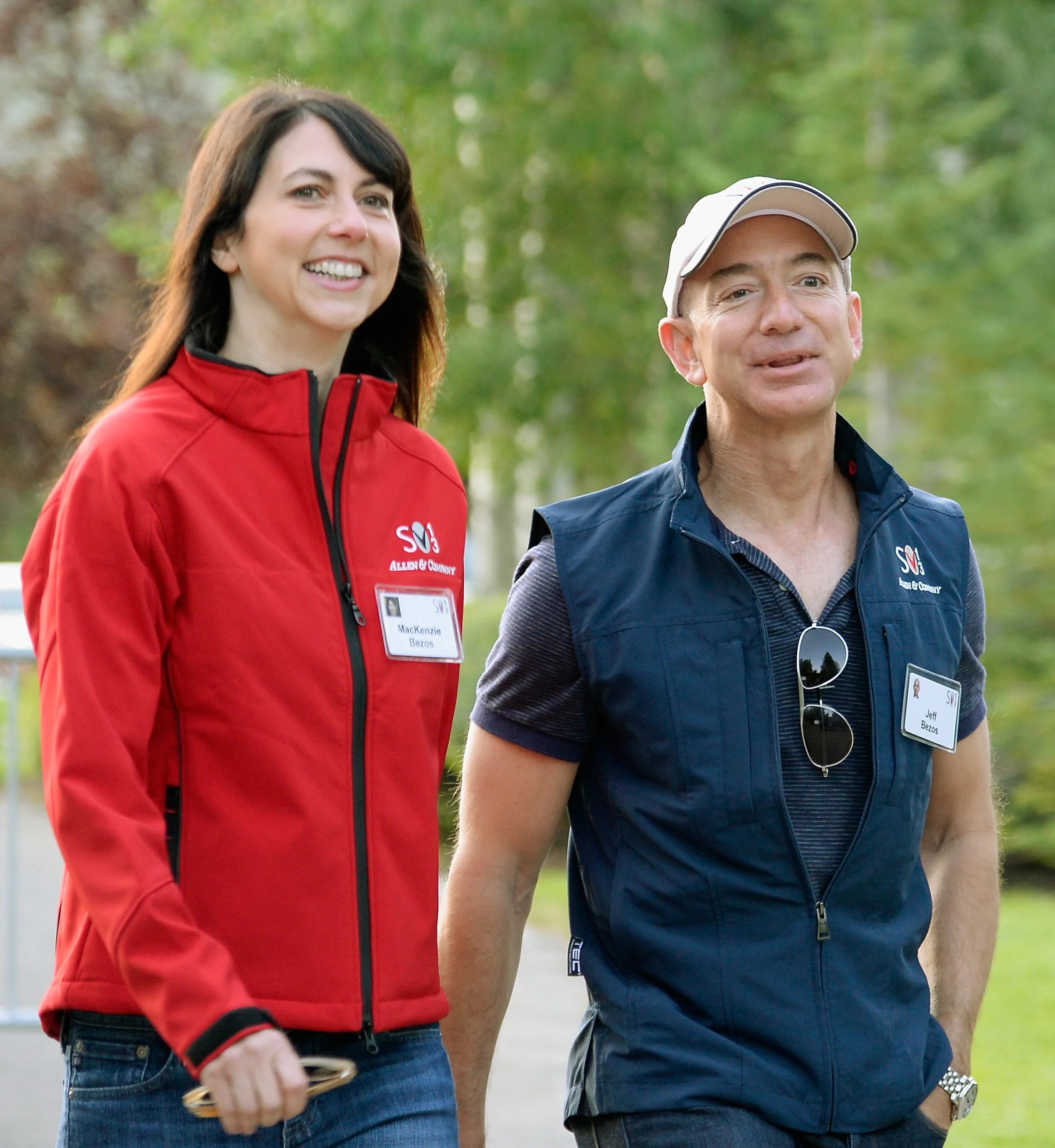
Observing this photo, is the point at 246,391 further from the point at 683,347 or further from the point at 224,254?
the point at 683,347

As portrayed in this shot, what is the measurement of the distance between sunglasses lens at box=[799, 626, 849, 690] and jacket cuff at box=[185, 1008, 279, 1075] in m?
1.14

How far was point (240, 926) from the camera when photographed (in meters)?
2.35

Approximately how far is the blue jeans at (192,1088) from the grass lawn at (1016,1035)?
3723 mm

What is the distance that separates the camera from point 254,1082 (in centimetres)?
211

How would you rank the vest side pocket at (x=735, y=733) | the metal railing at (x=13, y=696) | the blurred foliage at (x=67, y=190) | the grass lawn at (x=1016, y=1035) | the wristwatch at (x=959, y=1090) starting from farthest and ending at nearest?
the blurred foliage at (x=67, y=190) < the metal railing at (x=13, y=696) < the grass lawn at (x=1016, y=1035) < the wristwatch at (x=959, y=1090) < the vest side pocket at (x=735, y=733)

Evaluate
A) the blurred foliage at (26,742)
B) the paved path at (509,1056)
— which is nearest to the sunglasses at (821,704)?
the paved path at (509,1056)

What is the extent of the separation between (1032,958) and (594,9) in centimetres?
879

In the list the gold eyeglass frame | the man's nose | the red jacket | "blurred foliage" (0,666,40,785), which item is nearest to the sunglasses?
the man's nose

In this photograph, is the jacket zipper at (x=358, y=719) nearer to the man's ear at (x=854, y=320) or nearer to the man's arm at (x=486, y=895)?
the man's arm at (x=486, y=895)

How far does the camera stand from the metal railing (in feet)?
19.6

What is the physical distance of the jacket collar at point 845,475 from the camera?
9.72 ft

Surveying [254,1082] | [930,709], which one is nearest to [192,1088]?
[254,1082]

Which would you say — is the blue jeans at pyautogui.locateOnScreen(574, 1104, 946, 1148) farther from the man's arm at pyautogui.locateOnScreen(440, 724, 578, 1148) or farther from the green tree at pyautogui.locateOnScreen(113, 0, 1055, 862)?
the green tree at pyautogui.locateOnScreen(113, 0, 1055, 862)

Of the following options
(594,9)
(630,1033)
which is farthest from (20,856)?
(630,1033)
